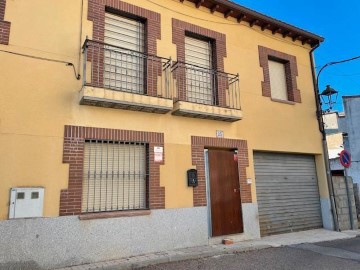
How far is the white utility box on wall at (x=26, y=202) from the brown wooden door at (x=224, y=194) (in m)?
4.06

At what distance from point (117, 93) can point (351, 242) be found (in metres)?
7.31

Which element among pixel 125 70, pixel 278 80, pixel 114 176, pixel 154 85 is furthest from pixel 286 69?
pixel 114 176

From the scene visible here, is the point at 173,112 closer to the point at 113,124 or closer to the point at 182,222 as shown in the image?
the point at 113,124

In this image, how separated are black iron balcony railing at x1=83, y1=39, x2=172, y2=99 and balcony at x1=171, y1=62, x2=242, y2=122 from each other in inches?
14.2

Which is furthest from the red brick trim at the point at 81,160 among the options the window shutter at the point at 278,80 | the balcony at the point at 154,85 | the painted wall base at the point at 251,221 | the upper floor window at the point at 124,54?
the window shutter at the point at 278,80

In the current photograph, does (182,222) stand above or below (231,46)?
below

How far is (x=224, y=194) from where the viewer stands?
835 cm

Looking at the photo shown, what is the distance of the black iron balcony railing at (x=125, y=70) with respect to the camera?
706 centimetres

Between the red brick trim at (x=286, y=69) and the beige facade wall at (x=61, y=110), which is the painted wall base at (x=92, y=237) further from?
the red brick trim at (x=286, y=69)

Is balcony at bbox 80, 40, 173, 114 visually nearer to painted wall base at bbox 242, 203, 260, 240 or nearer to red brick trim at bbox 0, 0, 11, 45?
red brick trim at bbox 0, 0, 11, 45

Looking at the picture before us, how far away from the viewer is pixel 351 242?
8.65 meters

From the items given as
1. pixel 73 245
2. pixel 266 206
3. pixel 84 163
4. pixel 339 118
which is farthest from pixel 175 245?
pixel 339 118

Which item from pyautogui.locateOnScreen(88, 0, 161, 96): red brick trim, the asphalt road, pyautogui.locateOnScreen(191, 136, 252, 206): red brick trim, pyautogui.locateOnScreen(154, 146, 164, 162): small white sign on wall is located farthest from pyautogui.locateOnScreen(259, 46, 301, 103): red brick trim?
the asphalt road

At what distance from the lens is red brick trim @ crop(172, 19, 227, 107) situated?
8312 mm
